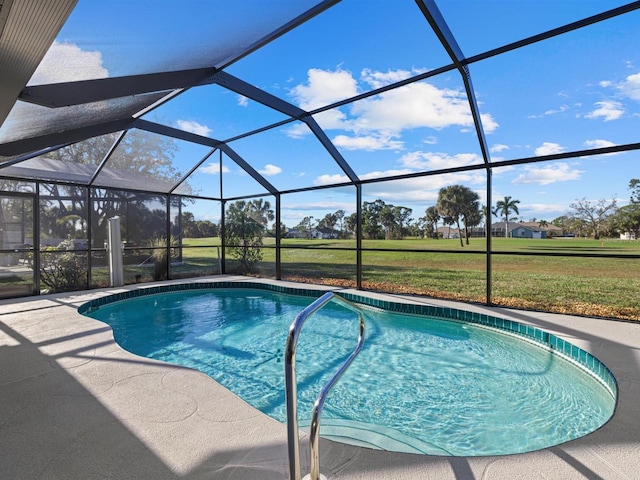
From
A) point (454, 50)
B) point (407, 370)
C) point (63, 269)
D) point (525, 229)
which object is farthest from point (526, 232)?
point (63, 269)

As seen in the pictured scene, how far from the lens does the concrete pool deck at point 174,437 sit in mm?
1690

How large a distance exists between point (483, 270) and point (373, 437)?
1462 cm

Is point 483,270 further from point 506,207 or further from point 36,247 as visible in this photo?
point 36,247

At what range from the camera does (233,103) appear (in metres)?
6.84

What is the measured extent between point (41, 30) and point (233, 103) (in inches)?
209

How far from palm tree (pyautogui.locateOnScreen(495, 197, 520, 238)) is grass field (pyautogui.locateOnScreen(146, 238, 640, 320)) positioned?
1.21 meters

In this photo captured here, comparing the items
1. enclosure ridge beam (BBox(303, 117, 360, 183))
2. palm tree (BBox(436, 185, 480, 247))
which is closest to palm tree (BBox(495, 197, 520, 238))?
palm tree (BBox(436, 185, 480, 247))

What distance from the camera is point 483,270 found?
15.4 meters

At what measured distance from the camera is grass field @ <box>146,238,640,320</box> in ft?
35.7

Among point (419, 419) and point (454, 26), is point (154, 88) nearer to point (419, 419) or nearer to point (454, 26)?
point (454, 26)

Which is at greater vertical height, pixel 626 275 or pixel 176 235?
pixel 176 235

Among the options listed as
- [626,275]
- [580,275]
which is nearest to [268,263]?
[580,275]

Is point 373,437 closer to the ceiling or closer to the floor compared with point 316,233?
closer to the floor

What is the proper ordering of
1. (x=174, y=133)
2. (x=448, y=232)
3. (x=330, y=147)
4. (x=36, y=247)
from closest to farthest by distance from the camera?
(x=330, y=147)
(x=36, y=247)
(x=174, y=133)
(x=448, y=232)
